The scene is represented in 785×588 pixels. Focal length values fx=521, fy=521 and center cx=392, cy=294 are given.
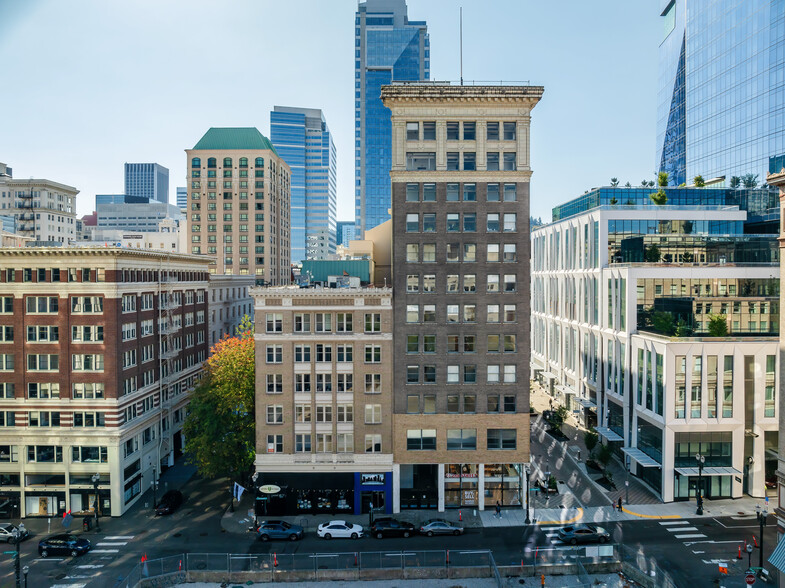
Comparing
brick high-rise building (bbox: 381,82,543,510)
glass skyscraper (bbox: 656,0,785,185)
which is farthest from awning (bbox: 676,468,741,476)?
glass skyscraper (bbox: 656,0,785,185)

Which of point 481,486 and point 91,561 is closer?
point 91,561

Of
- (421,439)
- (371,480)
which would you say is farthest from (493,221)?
(371,480)

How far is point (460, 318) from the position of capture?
47.9 meters

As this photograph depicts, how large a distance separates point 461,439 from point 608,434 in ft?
76.7

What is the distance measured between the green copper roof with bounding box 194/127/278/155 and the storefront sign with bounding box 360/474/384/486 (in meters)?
80.2

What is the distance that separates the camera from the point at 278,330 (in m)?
48.1

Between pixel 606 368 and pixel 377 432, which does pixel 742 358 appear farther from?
pixel 377 432

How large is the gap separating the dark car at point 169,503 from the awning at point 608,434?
4659 centimetres

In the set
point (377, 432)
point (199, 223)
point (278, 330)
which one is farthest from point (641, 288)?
point (199, 223)

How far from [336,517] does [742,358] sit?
40.6 m

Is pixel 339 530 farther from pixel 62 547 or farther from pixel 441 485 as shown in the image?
pixel 62 547

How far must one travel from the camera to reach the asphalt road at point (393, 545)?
37406 millimetres

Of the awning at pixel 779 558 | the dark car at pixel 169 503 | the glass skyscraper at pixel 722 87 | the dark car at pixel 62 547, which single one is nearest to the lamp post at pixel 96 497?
the dark car at pixel 62 547

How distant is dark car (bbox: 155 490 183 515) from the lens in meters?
47.6
